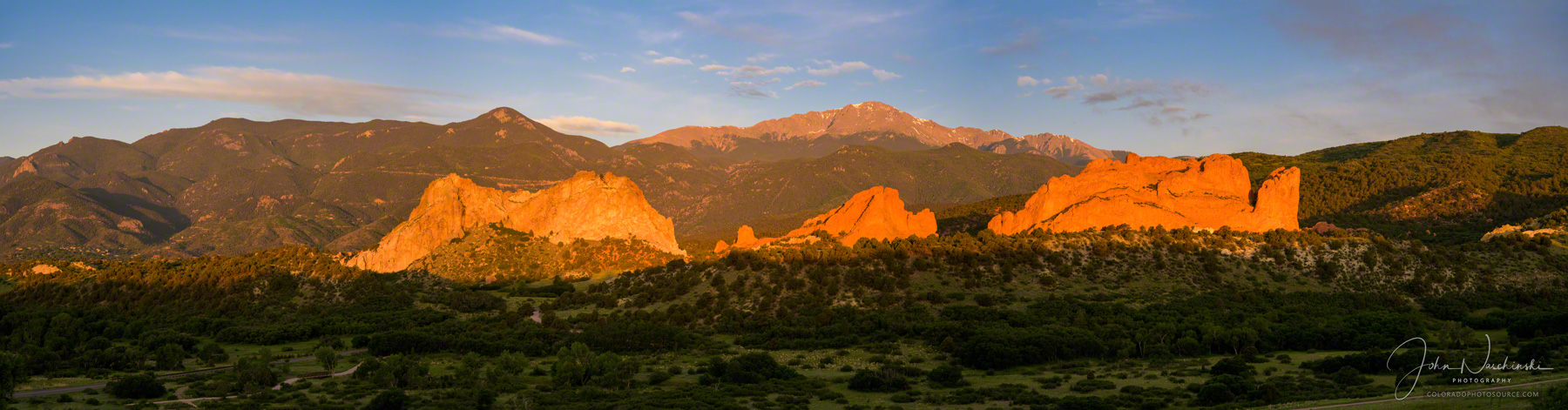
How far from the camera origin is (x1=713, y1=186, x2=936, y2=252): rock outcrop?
115m

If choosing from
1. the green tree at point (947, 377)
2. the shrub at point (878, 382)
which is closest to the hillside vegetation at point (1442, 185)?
the green tree at point (947, 377)

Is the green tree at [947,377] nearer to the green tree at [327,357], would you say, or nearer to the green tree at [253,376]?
the green tree at [253,376]

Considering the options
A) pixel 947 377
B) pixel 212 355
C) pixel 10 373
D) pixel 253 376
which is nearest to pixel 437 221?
pixel 212 355

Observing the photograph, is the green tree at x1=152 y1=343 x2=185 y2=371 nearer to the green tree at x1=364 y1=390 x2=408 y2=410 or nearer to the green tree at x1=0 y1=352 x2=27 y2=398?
the green tree at x1=0 y1=352 x2=27 y2=398

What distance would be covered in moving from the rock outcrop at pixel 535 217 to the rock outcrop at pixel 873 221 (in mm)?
17496

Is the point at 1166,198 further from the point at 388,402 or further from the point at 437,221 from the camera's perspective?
the point at 437,221

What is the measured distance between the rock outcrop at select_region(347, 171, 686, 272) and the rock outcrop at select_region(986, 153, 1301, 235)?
5460cm

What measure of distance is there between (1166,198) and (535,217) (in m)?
84.7

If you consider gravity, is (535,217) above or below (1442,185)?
below

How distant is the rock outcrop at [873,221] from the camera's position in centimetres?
11500

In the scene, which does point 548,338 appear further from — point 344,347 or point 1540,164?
point 1540,164

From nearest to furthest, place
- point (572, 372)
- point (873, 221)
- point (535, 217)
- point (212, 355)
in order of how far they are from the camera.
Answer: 1. point (572, 372)
2. point (212, 355)
3. point (873, 221)
4. point (535, 217)

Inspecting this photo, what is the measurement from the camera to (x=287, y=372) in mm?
65875

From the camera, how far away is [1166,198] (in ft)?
340
